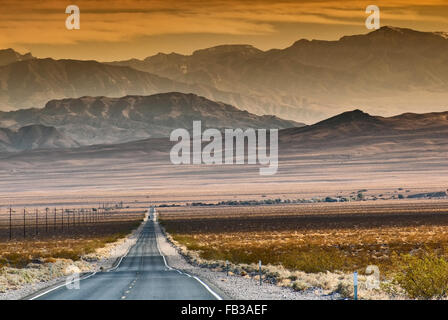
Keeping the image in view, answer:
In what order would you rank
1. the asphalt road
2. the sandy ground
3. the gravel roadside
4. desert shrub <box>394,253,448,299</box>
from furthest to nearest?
the sandy ground < the gravel roadside < the asphalt road < desert shrub <box>394,253,448,299</box>

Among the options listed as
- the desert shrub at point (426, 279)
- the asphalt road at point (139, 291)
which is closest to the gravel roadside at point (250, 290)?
the asphalt road at point (139, 291)

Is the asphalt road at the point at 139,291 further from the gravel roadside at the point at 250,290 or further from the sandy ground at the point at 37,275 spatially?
the sandy ground at the point at 37,275

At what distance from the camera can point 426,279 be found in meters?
23.4

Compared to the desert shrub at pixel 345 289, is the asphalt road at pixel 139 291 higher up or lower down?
lower down

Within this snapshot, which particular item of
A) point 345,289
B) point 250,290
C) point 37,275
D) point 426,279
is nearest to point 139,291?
point 250,290

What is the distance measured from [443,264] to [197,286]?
10738 mm

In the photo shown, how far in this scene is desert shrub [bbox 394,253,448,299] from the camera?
2331 cm

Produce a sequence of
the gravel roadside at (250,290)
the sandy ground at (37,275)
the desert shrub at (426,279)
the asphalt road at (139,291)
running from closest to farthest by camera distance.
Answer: the desert shrub at (426,279) < the asphalt road at (139,291) < the gravel roadside at (250,290) < the sandy ground at (37,275)

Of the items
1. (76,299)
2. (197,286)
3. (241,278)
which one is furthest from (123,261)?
(76,299)

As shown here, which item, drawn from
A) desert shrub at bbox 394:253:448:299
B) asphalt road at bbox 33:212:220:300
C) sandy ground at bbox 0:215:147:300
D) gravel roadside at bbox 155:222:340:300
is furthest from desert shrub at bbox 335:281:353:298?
sandy ground at bbox 0:215:147:300

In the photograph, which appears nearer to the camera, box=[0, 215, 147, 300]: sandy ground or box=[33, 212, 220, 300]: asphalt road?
box=[33, 212, 220, 300]: asphalt road

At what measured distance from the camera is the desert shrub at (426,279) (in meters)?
23.3

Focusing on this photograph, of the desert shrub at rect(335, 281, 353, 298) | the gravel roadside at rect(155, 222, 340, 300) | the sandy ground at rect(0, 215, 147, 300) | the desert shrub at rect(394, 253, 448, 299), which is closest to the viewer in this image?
the desert shrub at rect(394, 253, 448, 299)

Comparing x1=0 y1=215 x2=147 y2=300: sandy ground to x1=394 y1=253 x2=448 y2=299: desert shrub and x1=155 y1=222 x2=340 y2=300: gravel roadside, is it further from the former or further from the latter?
x1=394 y1=253 x2=448 y2=299: desert shrub
